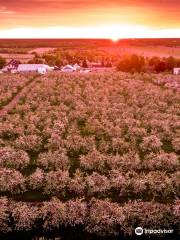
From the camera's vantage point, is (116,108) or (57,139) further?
(116,108)

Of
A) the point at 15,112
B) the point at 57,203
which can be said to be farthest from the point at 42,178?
the point at 15,112

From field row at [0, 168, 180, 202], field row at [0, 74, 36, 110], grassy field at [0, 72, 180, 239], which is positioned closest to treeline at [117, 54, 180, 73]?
field row at [0, 74, 36, 110]

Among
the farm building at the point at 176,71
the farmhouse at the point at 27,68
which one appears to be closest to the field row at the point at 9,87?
the farmhouse at the point at 27,68

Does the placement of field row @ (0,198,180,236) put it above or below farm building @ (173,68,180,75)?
above

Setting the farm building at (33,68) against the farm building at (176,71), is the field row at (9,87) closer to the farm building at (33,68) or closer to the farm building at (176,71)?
the farm building at (33,68)

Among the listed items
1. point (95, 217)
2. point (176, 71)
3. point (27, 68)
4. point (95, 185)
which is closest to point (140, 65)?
point (176, 71)

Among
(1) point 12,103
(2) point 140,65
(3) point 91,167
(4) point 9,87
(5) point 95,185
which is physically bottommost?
(2) point 140,65

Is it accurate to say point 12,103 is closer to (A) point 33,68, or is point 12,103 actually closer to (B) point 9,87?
(B) point 9,87

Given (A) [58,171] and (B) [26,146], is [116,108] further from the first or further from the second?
(A) [58,171]

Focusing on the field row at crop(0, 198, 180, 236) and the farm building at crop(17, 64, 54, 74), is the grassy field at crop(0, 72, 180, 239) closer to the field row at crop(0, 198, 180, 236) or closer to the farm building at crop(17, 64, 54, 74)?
the field row at crop(0, 198, 180, 236)
